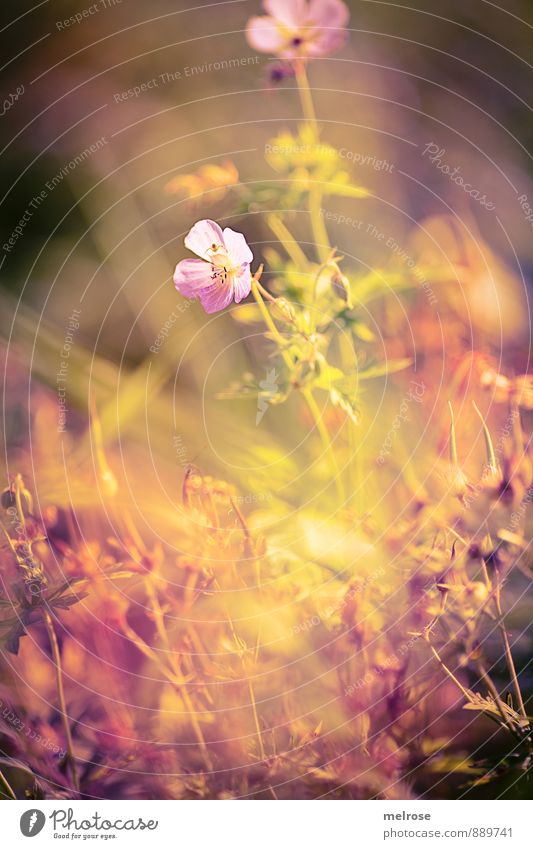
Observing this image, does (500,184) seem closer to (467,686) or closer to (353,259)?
(353,259)

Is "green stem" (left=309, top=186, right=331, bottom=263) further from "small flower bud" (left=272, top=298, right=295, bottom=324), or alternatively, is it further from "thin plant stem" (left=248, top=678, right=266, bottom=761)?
"thin plant stem" (left=248, top=678, right=266, bottom=761)

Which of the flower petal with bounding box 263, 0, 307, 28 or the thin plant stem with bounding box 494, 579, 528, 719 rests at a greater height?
the flower petal with bounding box 263, 0, 307, 28

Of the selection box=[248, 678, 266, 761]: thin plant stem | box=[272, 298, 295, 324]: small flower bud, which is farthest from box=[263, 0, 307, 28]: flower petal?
box=[248, 678, 266, 761]: thin plant stem

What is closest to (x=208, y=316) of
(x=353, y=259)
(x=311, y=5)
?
(x=353, y=259)

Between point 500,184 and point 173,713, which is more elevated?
point 500,184
